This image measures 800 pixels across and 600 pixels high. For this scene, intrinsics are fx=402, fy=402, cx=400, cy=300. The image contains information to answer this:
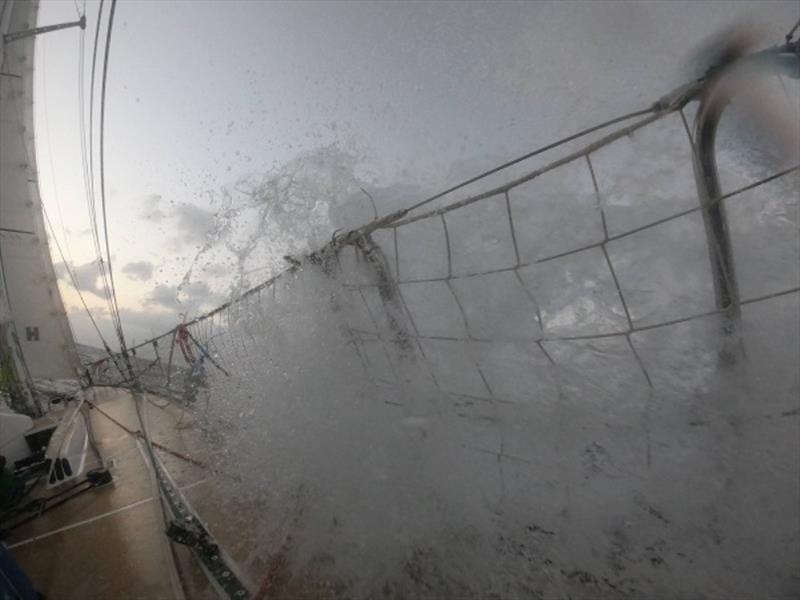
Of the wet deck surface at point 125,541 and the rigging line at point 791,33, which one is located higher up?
the rigging line at point 791,33

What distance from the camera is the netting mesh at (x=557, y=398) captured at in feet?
5.51

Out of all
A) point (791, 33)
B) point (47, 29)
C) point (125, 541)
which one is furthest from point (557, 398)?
point (47, 29)

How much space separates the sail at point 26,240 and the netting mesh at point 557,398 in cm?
949

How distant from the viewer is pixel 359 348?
122 inches

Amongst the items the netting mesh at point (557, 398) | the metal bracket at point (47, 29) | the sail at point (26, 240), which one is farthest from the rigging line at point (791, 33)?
the sail at point (26, 240)

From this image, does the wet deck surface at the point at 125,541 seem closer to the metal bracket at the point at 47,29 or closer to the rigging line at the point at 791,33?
the rigging line at the point at 791,33

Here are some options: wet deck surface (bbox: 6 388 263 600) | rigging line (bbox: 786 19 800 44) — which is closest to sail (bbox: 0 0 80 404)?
wet deck surface (bbox: 6 388 263 600)

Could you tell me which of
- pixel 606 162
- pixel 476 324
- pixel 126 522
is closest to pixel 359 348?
pixel 476 324

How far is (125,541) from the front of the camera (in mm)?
2869

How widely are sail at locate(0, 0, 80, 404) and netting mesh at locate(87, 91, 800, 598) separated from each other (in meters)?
9.49

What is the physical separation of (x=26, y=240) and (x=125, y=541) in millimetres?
10126

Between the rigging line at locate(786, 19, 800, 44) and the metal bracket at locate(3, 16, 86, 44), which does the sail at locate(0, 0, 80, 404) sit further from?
the rigging line at locate(786, 19, 800, 44)

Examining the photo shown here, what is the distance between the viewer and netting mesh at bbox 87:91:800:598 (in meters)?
1.68

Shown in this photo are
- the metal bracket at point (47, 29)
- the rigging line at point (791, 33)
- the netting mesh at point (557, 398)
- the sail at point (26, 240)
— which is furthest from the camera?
the sail at point (26, 240)
